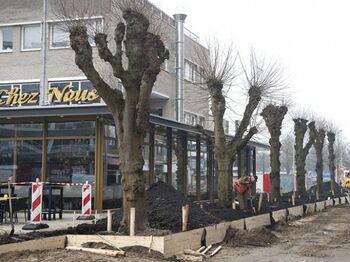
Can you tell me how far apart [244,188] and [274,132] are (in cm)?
740

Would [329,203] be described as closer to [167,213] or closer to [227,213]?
[227,213]

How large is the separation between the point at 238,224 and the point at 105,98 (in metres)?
5.50

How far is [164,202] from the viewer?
14.8 m

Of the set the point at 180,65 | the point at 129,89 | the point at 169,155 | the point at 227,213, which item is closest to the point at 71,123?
the point at 169,155

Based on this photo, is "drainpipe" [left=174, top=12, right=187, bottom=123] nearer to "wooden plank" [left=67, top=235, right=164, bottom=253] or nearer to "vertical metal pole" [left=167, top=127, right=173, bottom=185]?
"vertical metal pole" [left=167, top=127, right=173, bottom=185]

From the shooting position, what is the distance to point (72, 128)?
2048 centimetres

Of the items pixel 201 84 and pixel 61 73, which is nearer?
pixel 201 84

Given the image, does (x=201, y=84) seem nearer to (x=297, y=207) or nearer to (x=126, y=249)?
(x=297, y=207)

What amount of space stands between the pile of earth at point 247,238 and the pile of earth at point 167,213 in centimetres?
52

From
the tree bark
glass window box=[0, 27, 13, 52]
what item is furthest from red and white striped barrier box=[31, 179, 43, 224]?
glass window box=[0, 27, 13, 52]

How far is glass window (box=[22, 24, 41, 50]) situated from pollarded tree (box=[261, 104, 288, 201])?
1317 cm

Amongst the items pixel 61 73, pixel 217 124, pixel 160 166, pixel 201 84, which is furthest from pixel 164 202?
pixel 61 73

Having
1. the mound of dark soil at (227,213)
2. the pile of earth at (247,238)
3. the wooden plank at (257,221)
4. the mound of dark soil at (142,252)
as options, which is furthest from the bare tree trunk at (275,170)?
the mound of dark soil at (142,252)

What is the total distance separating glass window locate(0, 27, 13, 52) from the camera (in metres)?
30.5
